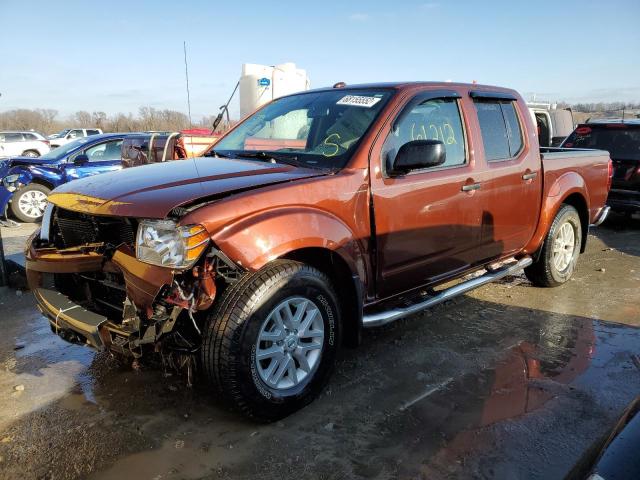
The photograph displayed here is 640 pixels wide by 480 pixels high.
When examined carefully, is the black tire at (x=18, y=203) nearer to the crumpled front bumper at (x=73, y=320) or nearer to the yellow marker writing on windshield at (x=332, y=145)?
the crumpled front bumper at (x=73, y=320)

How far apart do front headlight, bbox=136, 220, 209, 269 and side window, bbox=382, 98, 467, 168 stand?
149 cm

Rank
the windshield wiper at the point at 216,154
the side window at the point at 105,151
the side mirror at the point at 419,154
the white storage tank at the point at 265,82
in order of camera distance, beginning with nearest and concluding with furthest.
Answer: the side mirror at the point at 419,154, the windshield wiper at the point at 216,154, the side window at the point at 105,151, the white storage tank at the point at 265,82

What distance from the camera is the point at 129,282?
2.56m

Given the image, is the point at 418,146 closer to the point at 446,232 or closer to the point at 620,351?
the point at 446,232

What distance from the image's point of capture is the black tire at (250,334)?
254 centimetres

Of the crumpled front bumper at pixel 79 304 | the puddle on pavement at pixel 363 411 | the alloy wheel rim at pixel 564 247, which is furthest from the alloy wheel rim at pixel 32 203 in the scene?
the alloy wheel rim at pixel 564 247

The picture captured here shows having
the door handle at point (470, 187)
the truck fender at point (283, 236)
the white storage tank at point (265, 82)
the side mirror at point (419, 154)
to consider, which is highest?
the white storage tank at point (265, 82)

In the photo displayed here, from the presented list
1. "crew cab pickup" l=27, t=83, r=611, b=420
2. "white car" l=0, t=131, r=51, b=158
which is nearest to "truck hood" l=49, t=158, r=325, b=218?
"crew cab pickup" l=27, t=83, r=611, b=420


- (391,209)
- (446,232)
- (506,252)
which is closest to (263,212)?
(391,209)

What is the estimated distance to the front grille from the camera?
108 inches

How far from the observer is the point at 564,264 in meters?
5.30

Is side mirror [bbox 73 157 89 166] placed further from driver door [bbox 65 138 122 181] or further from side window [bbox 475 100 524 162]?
side window [bbox 475 100 524 162]

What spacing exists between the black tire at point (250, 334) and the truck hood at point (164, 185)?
51 centimetres

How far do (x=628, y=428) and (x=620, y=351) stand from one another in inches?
103
